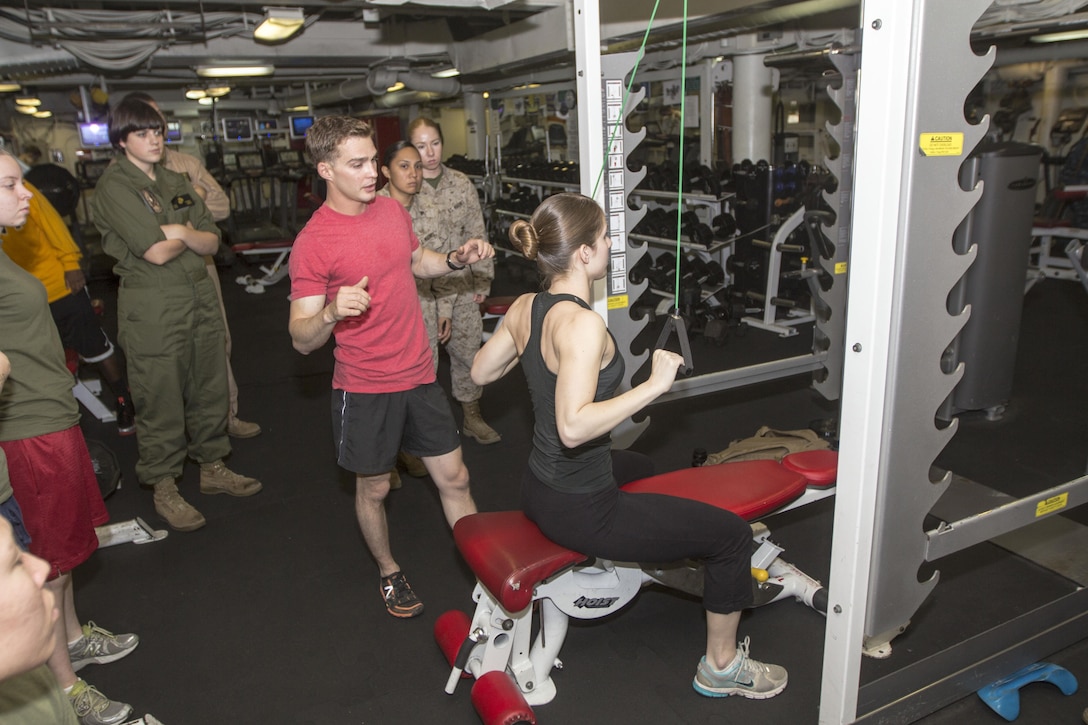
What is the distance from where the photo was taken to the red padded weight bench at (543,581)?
1.69 metres

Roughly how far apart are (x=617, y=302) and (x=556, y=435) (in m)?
→ 0.92

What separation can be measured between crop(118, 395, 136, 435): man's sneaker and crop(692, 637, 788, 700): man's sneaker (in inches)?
126

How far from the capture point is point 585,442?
5.08 ft

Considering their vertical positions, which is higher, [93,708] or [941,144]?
[941,144]

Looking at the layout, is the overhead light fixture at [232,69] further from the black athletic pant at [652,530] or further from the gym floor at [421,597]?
the black athletic pant at [652,530]

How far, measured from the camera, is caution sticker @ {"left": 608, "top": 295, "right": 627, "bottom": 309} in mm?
2449

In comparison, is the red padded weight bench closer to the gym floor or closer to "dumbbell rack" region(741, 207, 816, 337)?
the gym floor

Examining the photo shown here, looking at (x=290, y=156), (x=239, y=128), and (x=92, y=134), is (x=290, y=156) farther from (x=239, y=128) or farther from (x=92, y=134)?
(x=92, y=134)

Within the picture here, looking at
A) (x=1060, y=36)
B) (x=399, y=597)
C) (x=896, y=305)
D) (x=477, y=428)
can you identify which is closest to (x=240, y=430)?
(x=477, y=428)

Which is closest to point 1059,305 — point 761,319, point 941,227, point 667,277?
point 761,319

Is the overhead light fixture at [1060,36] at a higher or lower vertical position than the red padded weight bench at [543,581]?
higher

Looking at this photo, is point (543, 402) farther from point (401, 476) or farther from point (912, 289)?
point (401, 476)

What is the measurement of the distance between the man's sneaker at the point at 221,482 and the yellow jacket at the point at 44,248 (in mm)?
1085

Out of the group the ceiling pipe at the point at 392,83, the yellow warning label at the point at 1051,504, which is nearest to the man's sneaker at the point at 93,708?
the yellow warning label at the point at 1051,504
